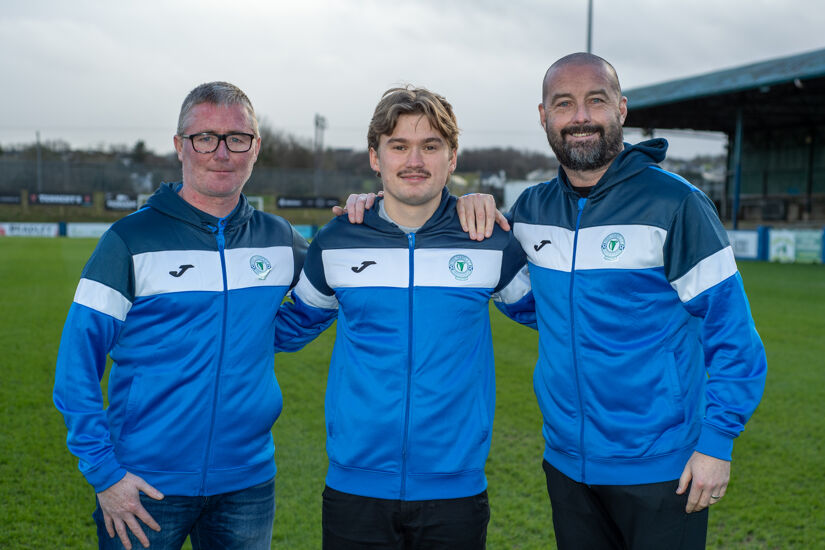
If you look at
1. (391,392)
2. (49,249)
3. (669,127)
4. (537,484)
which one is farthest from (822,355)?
(669,127)

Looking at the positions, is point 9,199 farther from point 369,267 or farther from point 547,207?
point 547,207

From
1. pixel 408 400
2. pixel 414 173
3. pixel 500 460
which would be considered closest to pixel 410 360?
pixel 408 400

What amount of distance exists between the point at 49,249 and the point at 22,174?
24.0m

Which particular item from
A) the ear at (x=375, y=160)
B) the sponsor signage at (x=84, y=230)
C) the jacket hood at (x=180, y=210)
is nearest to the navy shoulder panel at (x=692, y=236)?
the ear at (x=375, y=160)

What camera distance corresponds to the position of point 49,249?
24.4 m

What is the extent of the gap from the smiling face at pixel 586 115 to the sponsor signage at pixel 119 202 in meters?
41.7

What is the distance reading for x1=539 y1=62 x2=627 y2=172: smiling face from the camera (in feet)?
9.12

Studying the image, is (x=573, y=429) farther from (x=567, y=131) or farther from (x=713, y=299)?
(x=567, y=131)

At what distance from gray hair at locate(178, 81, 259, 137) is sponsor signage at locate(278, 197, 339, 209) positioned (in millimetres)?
41416

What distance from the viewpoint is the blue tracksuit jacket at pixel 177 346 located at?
8.23 ft

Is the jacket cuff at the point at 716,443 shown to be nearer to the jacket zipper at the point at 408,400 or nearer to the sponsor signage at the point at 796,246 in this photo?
the jacket zipper at the point at 408,400

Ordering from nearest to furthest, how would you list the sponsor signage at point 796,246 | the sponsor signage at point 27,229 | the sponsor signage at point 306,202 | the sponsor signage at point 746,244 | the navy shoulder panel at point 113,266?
the navy shoulder panel at point 113,266 → the sponsor signage at point 796,246 → the sponsor signage at point 746,244 → the sponsor signage at point 27,229 → the sponsor signage at point 306,202

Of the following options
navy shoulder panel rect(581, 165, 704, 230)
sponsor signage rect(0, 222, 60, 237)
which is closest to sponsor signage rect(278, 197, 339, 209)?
sponsor signage rect(0, 222, 60, 237)

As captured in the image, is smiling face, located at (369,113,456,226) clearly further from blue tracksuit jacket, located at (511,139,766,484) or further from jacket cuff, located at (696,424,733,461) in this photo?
jacket cuff, located at (696,424,733,461)
